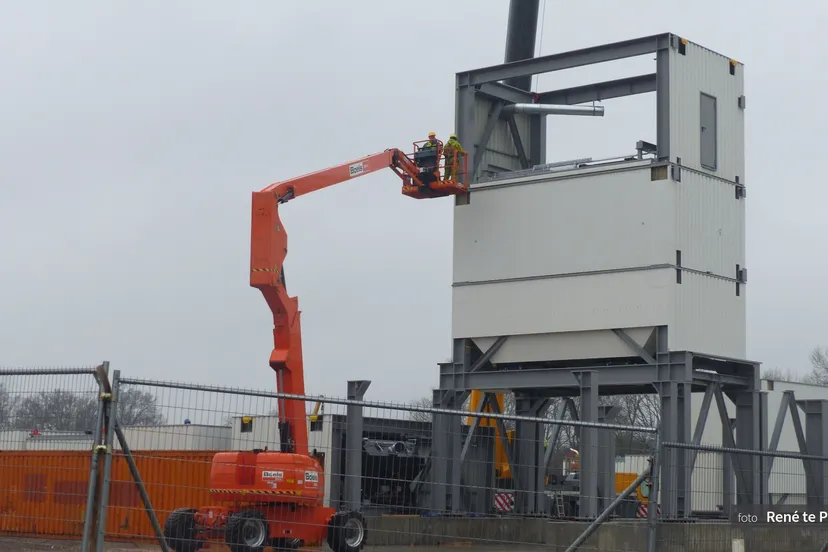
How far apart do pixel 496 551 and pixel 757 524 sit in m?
3.82

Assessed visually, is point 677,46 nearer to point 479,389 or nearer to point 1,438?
point 479,389

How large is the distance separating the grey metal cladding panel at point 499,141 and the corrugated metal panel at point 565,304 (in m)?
3.05

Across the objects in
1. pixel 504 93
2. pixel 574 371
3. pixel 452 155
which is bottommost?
pixel 574 371

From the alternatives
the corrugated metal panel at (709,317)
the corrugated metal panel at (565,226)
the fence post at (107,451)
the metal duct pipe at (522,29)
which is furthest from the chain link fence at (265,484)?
the metal duct pipe at (522,29)

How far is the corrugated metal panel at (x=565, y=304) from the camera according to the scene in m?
23.7

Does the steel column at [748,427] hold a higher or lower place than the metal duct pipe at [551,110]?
lower

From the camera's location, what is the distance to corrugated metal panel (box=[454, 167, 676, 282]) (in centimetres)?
2380

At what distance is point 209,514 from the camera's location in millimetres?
15727

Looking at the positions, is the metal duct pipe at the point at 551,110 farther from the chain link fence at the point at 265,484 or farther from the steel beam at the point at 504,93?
the chain link fence at the point at 265,484

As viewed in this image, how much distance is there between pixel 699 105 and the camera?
24.9m

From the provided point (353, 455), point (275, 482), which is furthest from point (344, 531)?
point (353, 455)

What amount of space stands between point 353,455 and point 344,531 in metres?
2.53

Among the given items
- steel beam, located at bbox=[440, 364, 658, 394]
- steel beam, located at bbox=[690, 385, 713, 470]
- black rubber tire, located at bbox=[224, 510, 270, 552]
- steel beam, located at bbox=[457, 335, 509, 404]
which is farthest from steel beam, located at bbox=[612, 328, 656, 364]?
black rubber tire, located at bbox=[224, 510, 270, 552]

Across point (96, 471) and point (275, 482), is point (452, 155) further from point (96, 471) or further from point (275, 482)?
point (96, 471)
